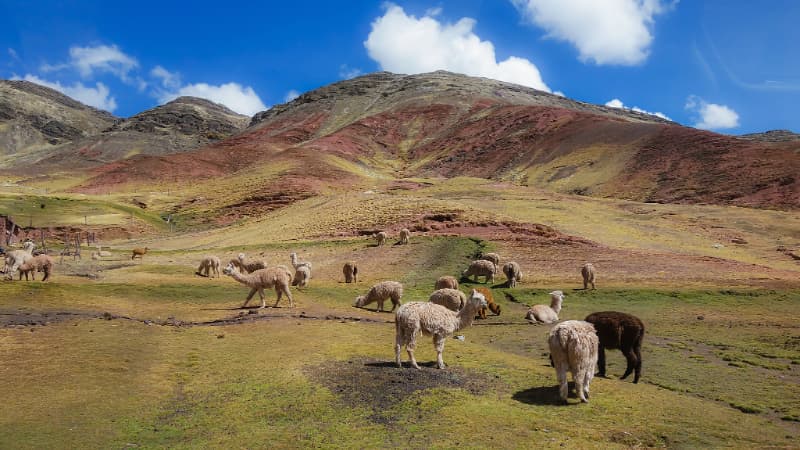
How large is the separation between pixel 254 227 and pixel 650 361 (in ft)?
177

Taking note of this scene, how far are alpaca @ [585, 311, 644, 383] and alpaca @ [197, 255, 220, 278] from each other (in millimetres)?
27123

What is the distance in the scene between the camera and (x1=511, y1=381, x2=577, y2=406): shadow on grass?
42.4 ft

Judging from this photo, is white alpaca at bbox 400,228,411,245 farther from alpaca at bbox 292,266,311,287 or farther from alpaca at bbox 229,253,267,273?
alpaca at bbox 292,266,311,287

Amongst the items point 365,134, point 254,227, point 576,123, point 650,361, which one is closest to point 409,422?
point 650,361

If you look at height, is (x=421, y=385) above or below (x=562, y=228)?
below

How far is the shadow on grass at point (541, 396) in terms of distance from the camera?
12.9 meters

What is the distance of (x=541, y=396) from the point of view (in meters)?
13.4

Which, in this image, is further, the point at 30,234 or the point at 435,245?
the point at 30,234

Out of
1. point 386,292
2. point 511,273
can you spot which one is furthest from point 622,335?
point 511,273

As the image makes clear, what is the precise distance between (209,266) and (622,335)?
28281 mm

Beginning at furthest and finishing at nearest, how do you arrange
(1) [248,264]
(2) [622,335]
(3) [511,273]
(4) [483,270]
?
(1) [248,264], (4) [483,270], (3) [511,273], (2) [622,335]

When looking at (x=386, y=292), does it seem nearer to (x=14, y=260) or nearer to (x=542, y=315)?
(x=542, y=315)

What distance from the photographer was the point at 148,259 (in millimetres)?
44094

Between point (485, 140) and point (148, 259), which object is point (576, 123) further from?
point (148, 259)
